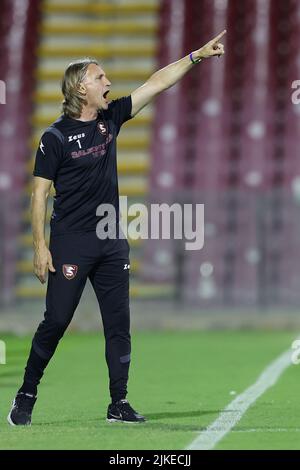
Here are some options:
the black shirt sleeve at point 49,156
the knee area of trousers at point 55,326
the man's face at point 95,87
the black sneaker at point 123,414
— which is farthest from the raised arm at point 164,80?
the black sneaker at point 123,414

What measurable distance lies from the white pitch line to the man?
17.9 inches

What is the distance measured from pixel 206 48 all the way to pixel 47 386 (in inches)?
114

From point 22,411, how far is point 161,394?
174cm

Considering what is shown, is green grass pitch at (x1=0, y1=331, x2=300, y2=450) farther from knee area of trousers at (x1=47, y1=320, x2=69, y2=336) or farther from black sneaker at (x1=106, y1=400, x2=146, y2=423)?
knee area of trousers at (x1=47, y1=320, x2=69, y2=336)

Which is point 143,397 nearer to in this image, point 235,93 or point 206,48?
point 206,48

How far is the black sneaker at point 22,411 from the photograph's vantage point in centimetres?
623

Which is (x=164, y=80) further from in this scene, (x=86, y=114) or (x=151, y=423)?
(x=151, y=423)

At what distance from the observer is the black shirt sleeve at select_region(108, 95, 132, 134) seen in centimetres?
646

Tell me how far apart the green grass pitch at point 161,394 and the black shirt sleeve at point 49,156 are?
1229 mm

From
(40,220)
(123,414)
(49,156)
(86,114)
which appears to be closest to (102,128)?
(86,114)

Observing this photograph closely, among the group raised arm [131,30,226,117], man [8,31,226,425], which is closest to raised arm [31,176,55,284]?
man [8,31,226,425]

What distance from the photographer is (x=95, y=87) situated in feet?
20.5

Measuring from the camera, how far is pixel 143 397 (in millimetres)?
7664
